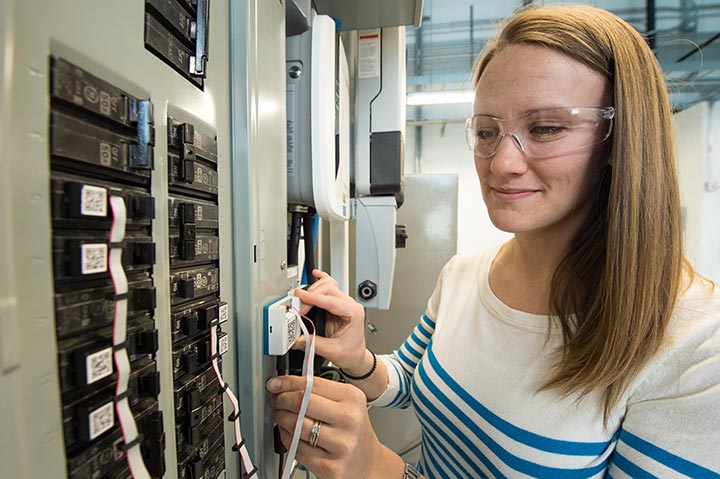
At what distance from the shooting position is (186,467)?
406mm

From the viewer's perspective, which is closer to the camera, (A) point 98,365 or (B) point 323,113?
(A) point 98,365

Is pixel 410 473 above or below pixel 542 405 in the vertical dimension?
below

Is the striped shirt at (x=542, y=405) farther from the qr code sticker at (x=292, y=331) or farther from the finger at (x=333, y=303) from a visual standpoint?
the qr code sticker at (x=292, y=331)

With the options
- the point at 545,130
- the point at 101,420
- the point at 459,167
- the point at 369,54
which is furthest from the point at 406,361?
the point at 459,167

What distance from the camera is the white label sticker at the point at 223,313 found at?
0.47 meters

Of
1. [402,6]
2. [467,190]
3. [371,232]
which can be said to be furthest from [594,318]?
[467,190]

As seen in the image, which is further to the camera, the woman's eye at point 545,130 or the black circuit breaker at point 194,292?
the woman's eye at point 545,130

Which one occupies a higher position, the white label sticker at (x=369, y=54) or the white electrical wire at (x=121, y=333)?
the white label sticker at (x=369, y=54)

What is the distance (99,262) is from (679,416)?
68 centimetres

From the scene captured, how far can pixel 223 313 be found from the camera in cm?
49

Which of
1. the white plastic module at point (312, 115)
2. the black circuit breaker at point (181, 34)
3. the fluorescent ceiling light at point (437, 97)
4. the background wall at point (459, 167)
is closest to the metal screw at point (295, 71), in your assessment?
the white plastic module at point (312, 115)

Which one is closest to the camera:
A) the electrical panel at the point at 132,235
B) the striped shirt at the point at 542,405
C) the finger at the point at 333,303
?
the electrical panel at the point at 132,235

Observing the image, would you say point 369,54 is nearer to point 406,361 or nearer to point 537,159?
point 537,159

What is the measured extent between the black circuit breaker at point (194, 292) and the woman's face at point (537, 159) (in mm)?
443
